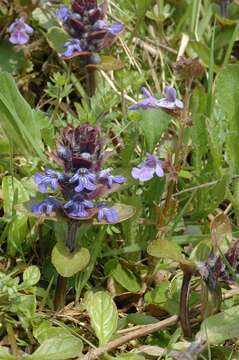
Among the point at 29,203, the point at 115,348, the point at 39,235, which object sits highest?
the point at 29,203

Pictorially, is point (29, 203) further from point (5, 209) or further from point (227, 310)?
point (227, 310)

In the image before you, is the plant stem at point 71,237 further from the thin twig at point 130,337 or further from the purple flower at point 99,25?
the purple flower at point 99,25

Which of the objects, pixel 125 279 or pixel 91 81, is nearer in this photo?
pixel 125 279

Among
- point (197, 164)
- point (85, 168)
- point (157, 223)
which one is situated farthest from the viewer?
point (197, 164)

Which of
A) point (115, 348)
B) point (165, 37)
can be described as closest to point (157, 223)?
point (115, 348)

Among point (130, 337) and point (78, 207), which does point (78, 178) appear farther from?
point (130, 337)

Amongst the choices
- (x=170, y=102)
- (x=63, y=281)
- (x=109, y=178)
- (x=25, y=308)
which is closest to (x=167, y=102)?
(x=170, y=102)

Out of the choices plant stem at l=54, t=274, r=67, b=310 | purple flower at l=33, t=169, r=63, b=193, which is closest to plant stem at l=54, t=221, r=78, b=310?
plant stem at l=54, t=274, r=67, b=310
